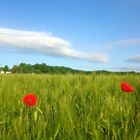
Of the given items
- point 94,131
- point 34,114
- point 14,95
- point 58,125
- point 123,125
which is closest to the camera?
point 94,131

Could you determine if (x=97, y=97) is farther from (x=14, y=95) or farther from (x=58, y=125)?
(x=58, y=125)

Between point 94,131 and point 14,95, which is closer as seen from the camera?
point 94,131

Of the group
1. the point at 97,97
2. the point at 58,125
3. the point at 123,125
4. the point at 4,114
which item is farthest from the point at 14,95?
the point at 123,125

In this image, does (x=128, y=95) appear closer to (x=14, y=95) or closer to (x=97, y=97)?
(x=97, y=97)

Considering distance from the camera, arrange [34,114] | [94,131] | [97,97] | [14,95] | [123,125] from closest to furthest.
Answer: [94,131]
[123,125]
[34,114]
[14,95]
[97,97]

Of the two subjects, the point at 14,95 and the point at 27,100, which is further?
the point at 14,95

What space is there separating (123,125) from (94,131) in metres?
0.28

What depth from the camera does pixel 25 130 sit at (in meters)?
1.54

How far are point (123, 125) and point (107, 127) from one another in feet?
0.32

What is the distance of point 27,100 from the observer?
1.90m

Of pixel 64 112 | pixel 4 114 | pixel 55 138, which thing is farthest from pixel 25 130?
pixel 4 114

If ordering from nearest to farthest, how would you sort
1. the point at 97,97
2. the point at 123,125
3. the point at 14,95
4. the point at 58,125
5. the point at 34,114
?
the point at 58,125
the point at 123,125
the point at 34,114
the point at 14,95
the point at 97,97

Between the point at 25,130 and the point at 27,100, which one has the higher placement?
the point at 27,100

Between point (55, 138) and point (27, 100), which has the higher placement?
point (27, 100)
